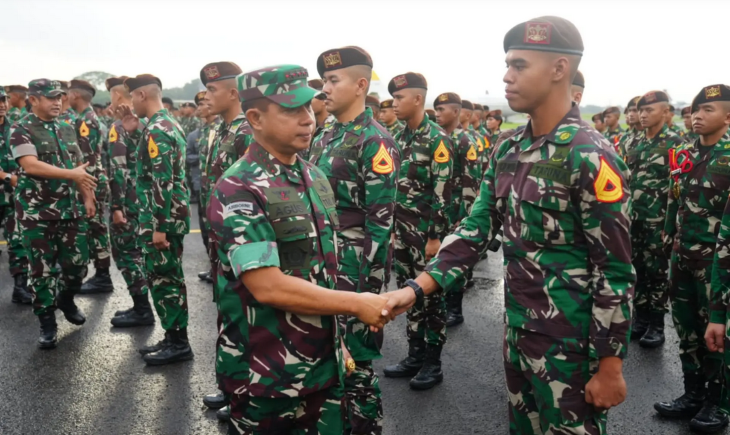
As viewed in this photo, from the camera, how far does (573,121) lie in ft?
7.22

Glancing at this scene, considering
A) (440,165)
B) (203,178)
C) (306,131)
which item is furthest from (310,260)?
(203,178)

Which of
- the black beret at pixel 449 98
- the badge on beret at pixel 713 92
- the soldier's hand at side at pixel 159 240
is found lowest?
the soldier's hand at side at pixel 159 240

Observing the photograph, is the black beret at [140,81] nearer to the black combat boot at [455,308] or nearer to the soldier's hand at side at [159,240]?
the soldier's hand at side at [159,240]

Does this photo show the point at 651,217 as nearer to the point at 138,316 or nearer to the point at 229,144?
the point at 229,144

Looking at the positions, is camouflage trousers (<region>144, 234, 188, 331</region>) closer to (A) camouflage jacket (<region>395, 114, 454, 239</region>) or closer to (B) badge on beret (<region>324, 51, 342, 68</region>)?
(A) camouflage jacket (<region>395, 114, 454, 239</region>)

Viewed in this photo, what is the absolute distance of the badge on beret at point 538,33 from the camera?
85.4 inches

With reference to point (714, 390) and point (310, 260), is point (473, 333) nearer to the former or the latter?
point (714, 390)

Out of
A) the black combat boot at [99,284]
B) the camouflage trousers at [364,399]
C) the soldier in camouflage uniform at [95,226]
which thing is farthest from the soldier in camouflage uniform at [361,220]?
the black combat boot at [99,284]

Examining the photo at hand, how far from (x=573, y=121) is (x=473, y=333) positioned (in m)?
3.80

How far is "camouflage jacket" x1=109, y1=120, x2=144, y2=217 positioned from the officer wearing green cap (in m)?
4.18

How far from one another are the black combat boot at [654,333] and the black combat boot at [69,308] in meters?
5.68

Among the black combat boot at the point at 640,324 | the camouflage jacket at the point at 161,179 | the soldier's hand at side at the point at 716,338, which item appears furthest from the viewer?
the black combat boot at the point at 640,324

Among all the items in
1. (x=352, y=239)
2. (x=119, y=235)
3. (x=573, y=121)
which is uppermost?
(x=573, y=121)

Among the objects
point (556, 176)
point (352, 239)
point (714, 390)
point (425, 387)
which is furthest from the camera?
point (425, 387)
